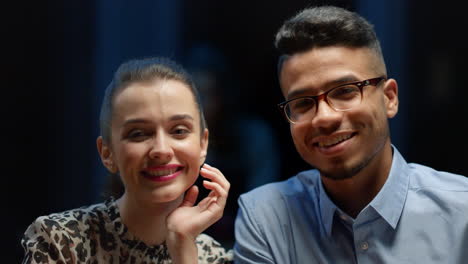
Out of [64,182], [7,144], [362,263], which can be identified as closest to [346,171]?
[362,263]

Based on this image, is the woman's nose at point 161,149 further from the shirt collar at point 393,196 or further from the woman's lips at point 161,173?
the shirt collar at point 393,196

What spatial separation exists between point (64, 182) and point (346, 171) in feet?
3.00

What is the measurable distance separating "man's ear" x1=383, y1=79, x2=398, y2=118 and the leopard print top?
0.84 m

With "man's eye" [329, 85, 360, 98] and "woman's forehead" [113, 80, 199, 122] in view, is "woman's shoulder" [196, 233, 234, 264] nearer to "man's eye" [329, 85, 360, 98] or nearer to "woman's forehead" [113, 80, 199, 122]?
"woman's forehead" [113, 80, 199, 122]

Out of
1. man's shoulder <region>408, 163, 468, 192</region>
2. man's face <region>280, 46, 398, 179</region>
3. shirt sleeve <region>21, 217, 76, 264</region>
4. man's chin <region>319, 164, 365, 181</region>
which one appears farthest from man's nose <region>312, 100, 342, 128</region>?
shirt sleeve <region>21, 217, 76, 264</region>

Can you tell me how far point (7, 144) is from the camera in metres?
1.63

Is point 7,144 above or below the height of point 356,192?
above

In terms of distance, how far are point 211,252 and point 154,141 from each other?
0.46 m

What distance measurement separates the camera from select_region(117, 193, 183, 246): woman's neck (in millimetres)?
1488

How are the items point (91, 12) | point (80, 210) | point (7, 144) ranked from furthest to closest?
point (91, 12)
point (7, 144)
point (80, 210)

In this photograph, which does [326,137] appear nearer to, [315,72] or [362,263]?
[315,72]

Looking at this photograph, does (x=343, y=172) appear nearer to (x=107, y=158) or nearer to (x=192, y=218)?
(x=192, y=218)

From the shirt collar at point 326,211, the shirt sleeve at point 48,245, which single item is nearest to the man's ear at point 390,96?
the shirt collar at point 326,211

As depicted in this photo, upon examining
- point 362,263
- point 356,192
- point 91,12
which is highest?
point 91,12
